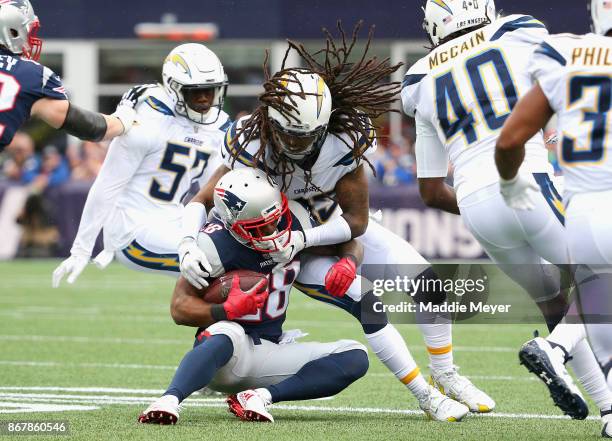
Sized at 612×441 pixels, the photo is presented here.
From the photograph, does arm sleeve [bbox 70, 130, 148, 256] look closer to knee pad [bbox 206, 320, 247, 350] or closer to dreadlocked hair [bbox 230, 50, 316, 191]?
dreadlocked hair [bbox 230, 50, 316, 191]

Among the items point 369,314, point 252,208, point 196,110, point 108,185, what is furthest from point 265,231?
point 108,185

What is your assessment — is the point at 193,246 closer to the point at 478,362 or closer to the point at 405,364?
the point at 405,364

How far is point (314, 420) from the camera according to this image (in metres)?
4.69

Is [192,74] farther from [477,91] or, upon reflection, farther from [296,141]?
[477,91]

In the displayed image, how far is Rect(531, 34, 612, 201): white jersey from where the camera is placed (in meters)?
3.67

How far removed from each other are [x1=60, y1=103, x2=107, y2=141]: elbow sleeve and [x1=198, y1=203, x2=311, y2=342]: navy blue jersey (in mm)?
642

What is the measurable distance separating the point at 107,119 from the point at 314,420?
1614 millimetres

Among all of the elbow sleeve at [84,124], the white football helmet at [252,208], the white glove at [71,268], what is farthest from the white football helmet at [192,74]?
the white football helmet at [252,208]

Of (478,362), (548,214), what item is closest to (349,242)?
(548,214)

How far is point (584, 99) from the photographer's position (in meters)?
3.69

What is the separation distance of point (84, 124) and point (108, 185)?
6.06 feet

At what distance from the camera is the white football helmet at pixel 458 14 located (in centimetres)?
478

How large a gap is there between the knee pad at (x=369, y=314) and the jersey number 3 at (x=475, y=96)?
2.47 feet

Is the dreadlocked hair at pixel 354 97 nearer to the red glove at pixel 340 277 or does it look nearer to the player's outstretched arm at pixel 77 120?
the red glove at pixel 340 277
